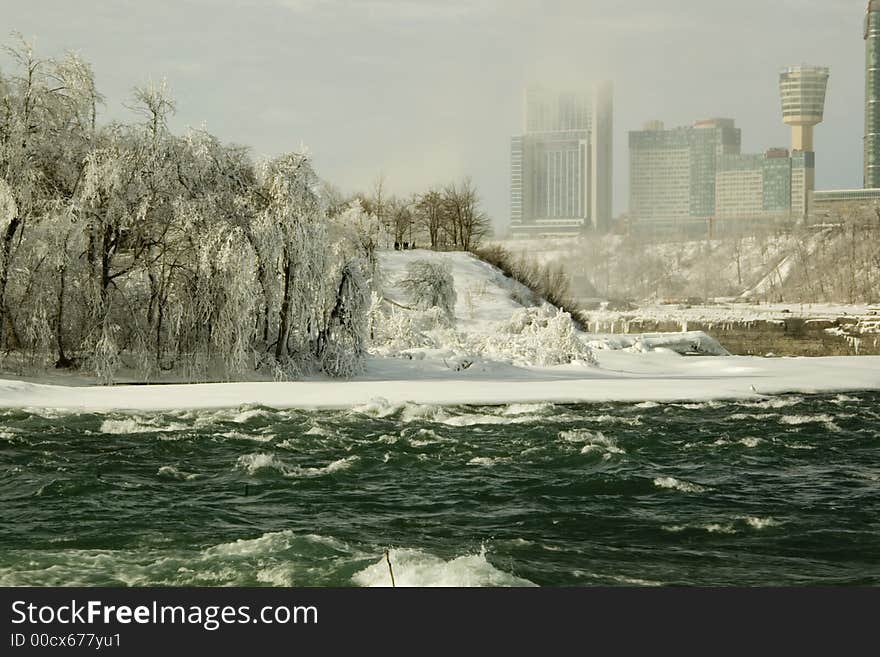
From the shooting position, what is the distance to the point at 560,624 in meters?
6.80

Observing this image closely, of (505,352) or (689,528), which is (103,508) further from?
(505,352)

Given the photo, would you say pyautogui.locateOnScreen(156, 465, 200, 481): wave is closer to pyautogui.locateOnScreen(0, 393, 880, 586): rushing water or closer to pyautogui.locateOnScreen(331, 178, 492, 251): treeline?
pyautogui.locateOnScreen(0, 393, 880, 586): rushing water

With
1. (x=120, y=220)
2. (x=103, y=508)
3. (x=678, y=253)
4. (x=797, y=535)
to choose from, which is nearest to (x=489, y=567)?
(x=797, y=535)

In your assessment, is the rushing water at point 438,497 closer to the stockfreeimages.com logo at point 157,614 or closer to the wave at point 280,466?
the wave at point 280,466

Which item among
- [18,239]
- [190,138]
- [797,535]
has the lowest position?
[797,535]

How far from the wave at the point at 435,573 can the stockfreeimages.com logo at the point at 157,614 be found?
4.55 feet

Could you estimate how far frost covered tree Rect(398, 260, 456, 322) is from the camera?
37844 millimetres

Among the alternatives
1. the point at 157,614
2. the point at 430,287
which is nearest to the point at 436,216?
the point at 430,287

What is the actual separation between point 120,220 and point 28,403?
520cm

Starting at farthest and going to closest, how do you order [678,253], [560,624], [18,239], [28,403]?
[678,253] → [18,239] → [28,403] → [560,624]

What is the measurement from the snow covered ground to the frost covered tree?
247cm

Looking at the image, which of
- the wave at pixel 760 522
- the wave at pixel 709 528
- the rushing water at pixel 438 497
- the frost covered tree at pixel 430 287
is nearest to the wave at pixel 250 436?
the rushing water at pixel 438 497

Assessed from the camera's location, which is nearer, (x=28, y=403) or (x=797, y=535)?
(x=797, y=535)

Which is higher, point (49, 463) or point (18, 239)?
point (18, 239)
